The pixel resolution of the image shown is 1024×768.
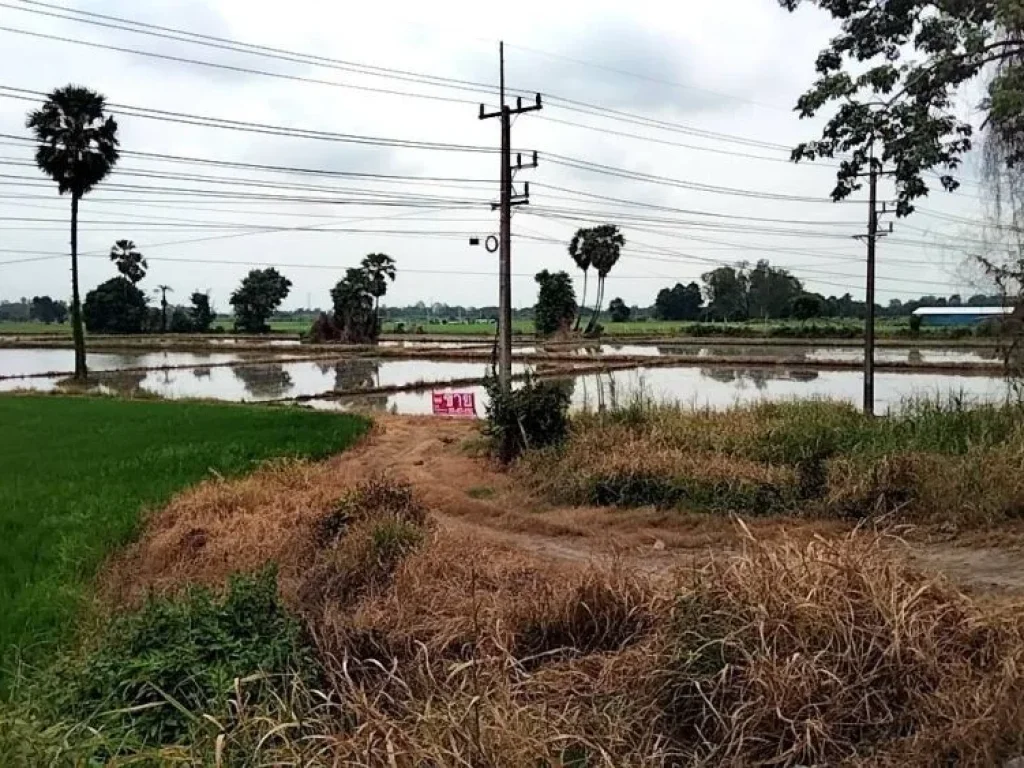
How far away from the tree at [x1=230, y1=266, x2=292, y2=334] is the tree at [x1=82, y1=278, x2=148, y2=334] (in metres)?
6.43

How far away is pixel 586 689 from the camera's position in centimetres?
416

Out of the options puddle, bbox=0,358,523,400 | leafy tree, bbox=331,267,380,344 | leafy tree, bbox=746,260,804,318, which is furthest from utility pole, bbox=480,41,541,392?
leafy tree, bbox=746,260,804,318

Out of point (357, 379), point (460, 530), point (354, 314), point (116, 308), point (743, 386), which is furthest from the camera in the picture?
point (116, 308)

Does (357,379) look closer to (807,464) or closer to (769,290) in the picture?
(807,464)

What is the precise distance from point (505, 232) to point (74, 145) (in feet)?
61.0

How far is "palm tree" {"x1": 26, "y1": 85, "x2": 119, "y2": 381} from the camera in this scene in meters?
27.5

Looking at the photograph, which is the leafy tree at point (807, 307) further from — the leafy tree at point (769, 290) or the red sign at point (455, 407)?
the red sign at point (455, 407)

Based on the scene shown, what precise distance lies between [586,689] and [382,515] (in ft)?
11.7

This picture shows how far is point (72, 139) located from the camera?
27.6m

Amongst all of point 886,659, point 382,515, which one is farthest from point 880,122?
point 886,659

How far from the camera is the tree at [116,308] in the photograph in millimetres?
62281

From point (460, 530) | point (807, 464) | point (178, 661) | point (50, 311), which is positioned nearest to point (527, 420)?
point (460, 530)

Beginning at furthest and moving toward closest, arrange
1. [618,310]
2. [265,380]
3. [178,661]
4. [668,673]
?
[618,310] < [265,380] < [178,661] < [668,673]

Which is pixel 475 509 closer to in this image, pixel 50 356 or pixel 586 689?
pixel 586 689
